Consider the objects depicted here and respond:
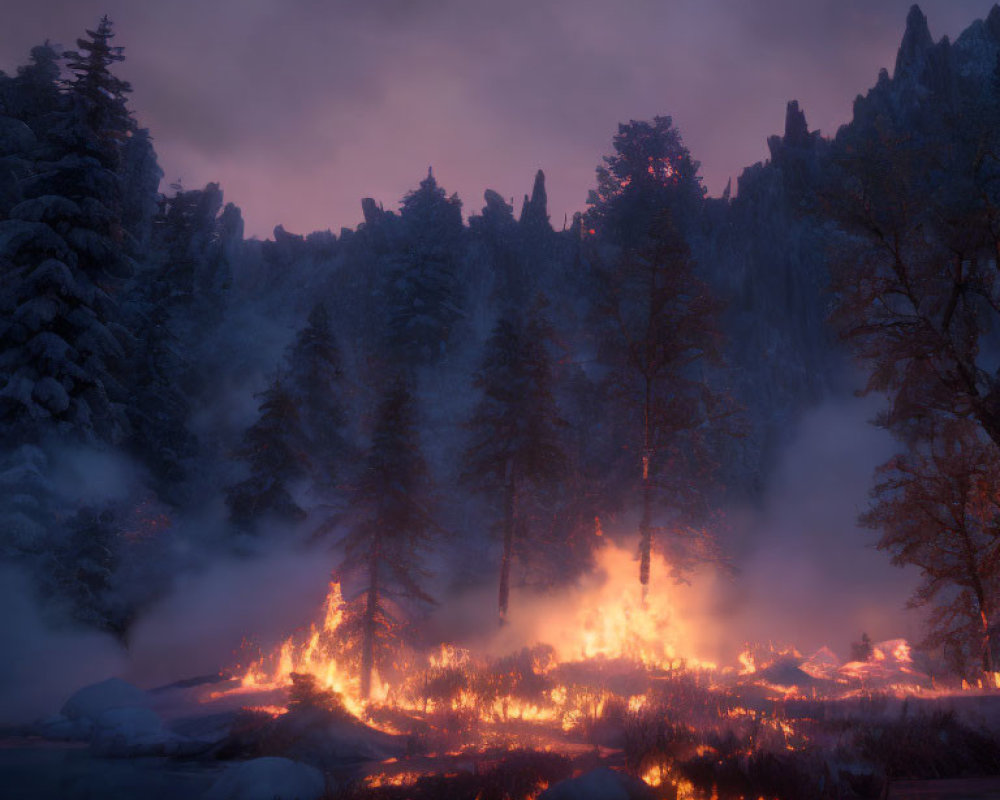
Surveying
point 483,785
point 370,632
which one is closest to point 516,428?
point 370,632

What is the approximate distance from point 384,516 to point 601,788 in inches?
504

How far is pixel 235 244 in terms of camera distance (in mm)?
55812

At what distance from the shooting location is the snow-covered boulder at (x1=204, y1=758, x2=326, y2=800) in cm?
941

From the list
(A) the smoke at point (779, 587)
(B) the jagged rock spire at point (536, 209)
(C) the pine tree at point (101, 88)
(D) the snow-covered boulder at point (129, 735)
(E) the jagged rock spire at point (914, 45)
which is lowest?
(D) the snow-covered boulder at point (129, 735)

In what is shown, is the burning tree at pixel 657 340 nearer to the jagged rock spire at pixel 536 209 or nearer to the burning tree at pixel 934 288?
the burning tree at pixel 934 288

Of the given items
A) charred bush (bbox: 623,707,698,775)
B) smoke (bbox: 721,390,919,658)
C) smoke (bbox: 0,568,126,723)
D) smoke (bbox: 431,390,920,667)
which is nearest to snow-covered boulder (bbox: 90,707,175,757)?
smoke (bbox: 0,568,126,723)

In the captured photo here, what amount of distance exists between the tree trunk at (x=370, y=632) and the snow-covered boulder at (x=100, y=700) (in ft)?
19.3

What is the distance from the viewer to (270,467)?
97.7 ft

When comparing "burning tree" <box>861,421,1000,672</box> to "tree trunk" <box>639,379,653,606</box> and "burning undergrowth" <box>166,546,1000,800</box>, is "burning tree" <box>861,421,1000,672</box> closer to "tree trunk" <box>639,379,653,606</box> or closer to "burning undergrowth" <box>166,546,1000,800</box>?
"burning undergrowth" <box>166,546,1000,800</box>

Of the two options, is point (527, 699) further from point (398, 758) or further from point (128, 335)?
point (128, 335)

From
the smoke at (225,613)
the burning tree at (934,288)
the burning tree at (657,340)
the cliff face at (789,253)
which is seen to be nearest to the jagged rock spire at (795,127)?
the cliff face at (789,253)

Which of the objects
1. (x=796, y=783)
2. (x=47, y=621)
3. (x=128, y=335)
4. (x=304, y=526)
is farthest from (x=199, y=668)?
(x=796, y=783)

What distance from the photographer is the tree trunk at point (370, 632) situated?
1916cm

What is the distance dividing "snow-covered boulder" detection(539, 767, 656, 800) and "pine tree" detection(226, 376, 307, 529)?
23916 mm
